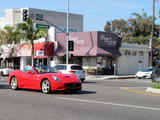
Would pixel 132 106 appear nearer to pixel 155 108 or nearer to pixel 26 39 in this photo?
pixel 155 108

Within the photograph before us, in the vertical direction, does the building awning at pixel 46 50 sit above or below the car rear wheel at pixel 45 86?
above

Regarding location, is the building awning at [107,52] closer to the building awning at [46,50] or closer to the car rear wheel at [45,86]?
the building awning at [46,50]

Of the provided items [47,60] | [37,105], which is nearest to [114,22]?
[47,60]

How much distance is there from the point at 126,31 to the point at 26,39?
33.4 meters

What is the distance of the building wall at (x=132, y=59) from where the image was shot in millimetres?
42562

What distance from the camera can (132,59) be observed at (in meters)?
44.3

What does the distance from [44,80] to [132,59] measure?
97.9 feet

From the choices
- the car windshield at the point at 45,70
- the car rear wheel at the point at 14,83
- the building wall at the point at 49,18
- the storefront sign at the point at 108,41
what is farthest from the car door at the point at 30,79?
the building wall at the point at 49,18

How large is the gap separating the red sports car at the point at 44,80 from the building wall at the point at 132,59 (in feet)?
85.0

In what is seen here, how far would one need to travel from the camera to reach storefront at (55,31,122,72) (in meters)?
39.4

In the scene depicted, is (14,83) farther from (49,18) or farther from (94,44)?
(49,18)

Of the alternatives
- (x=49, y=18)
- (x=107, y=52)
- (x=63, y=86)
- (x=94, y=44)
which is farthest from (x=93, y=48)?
(x=49, y=18)

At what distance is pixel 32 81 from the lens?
53.9 ft

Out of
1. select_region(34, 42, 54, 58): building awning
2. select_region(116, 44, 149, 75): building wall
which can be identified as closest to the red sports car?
select_region(116, 44, 149, 75): building wall
